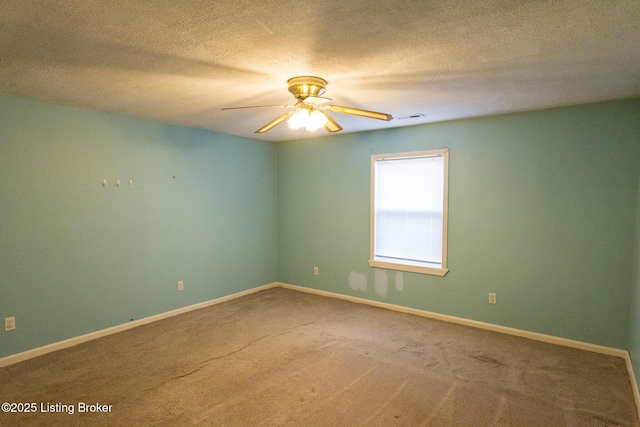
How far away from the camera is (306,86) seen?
2.71 metres

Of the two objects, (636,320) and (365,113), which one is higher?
(365,113)

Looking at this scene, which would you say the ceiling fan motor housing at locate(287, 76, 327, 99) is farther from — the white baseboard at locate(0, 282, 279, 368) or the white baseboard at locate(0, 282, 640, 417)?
the white baseboard at locate(0, 282, 279, 368)

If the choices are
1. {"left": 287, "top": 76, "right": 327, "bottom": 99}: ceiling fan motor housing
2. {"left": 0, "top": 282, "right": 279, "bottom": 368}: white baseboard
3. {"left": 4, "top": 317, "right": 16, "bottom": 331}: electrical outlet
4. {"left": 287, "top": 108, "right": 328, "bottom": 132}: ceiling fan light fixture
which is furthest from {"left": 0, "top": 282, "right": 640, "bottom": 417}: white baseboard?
{"left": 287, "top": 76, "right": 327, "bottom": 99}: ceiling fan motor housing

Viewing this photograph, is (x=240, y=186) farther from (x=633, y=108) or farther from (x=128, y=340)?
(x=633, y=108)

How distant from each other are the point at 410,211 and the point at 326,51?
2766 millimetres

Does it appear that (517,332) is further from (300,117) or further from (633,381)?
(300,117)

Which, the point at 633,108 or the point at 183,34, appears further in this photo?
the point at 633,108

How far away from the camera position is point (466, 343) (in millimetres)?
3596

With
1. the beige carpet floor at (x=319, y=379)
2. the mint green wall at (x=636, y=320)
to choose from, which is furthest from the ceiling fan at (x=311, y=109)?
the mint green wall at (x=636, y=320)

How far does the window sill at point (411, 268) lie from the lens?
4.29 meters

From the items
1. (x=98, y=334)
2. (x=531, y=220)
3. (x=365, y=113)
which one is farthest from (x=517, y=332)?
(x=98, y=334)

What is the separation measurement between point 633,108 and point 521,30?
2145 mm

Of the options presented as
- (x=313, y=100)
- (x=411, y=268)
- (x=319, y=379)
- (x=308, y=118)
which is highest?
(x=313, y=100)

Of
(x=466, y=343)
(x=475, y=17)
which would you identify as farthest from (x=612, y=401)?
(x=475, y=17)
